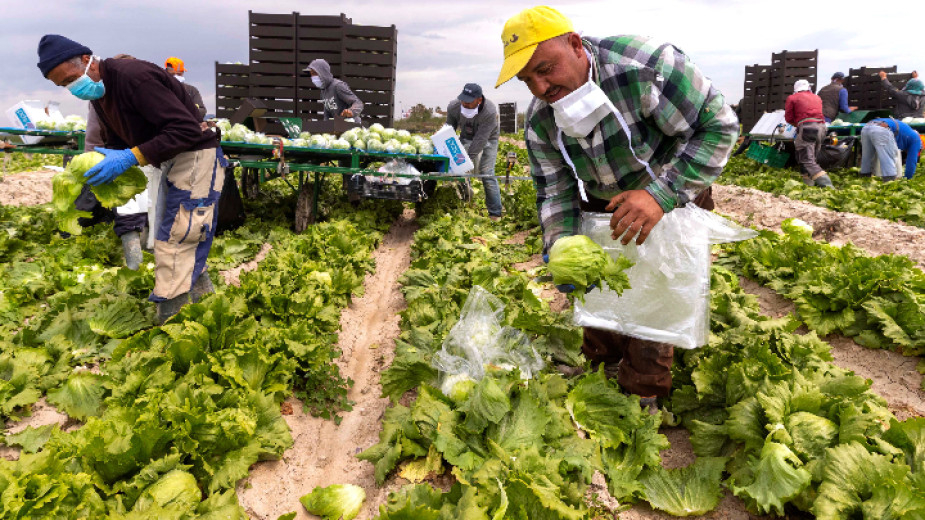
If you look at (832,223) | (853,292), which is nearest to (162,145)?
(853,292)

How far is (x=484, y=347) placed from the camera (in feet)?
11.7

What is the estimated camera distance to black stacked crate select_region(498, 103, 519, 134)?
32.7m

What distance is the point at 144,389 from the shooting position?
3434 millimetres

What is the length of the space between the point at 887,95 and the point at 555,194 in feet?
89.8

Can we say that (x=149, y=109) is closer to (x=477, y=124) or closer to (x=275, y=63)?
(x=477, y=124)

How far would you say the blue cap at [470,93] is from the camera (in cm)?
927

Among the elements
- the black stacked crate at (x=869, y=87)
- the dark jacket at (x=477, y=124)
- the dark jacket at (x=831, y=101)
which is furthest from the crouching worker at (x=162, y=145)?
the black stacked crate at (x=869, y=87)

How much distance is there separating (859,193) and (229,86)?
18.2 m

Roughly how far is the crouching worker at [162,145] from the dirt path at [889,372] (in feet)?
17.5

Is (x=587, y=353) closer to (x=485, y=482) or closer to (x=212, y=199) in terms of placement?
(x=485, y=482)

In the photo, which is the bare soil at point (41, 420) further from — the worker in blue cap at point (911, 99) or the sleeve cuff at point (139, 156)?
the worker in blue cap at point (911, 99)

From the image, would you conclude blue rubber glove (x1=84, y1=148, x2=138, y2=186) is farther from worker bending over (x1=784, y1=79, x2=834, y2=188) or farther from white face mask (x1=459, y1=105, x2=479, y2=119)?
worker bending over (x1=784, y1=79, x2=834, y2=188)

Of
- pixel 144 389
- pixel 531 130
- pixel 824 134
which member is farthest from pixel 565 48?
pixel 824 134

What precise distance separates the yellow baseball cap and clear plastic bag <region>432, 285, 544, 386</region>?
5.66ft
